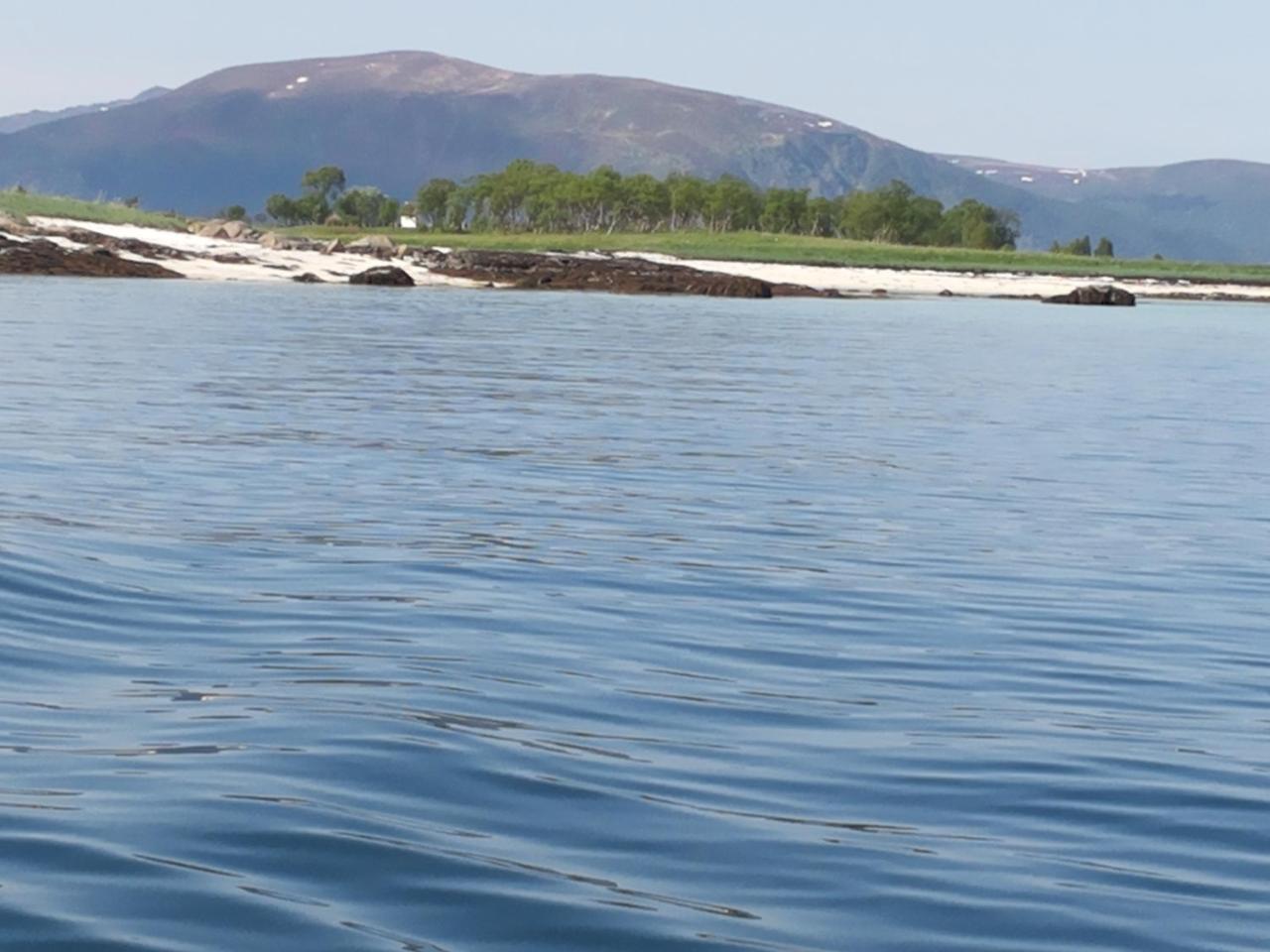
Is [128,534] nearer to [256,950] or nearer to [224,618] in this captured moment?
[224,618]

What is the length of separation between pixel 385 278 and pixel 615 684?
6234 centimetres

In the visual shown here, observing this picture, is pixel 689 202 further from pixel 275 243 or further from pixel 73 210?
pixel 73 210

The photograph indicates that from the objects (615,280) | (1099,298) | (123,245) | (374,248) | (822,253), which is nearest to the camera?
(123,245)

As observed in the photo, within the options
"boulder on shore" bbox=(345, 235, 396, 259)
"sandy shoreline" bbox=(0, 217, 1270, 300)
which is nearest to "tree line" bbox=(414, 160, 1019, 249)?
"sandy shoreline" bbox=(0, 217, 1270, 300)

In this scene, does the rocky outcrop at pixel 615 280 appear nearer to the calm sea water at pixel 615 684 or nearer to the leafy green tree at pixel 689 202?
the calm sea water at pixel 615 684

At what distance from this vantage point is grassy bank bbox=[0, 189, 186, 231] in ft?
269

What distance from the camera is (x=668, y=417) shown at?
82.2 ft

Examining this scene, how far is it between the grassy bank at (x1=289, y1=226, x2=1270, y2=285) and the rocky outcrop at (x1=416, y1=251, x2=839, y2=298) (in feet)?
161

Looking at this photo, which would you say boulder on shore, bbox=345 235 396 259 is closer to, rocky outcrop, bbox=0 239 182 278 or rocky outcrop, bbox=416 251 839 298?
rocky outcrop, bbox=416 251 839 298

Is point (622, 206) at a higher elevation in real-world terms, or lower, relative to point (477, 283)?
higher

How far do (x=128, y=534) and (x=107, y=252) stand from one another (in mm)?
55793

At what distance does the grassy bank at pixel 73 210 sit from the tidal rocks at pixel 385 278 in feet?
48.2

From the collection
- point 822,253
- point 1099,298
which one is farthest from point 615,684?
point 822,253

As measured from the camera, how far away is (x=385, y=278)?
70875 millimetres
